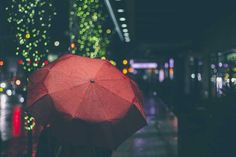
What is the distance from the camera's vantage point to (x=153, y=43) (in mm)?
45844

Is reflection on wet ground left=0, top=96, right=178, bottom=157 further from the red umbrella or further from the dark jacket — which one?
the dark jacket

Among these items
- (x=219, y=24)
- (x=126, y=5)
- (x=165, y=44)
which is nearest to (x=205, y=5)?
(x=126, y=5)

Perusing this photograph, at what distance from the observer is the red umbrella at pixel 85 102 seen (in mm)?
5336

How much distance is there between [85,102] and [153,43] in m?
40.7

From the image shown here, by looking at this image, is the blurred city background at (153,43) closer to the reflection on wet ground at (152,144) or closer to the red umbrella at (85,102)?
the reflection on wet ground at (152,144)

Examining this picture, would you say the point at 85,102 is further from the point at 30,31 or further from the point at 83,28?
the point at 83,28

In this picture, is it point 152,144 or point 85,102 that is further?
point 152,144

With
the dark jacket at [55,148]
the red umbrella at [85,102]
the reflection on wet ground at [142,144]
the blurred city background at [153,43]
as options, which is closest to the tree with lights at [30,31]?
the blurred city background at [153,43]

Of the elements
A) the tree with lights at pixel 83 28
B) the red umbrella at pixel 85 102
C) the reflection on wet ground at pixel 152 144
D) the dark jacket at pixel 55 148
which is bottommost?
the reflection on wet ground at pixel 152 144

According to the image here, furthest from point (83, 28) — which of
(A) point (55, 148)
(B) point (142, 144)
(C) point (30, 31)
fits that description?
(A) point (55, 148)

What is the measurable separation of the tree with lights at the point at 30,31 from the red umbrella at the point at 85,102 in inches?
161

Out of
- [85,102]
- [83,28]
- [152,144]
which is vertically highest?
[83,28]

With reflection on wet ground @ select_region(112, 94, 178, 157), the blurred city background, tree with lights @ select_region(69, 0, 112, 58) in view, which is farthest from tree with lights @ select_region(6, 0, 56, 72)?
tree with lights @ select_region(69, 0, 112, 58)

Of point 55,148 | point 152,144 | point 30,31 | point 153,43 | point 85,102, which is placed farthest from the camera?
point 153,43
